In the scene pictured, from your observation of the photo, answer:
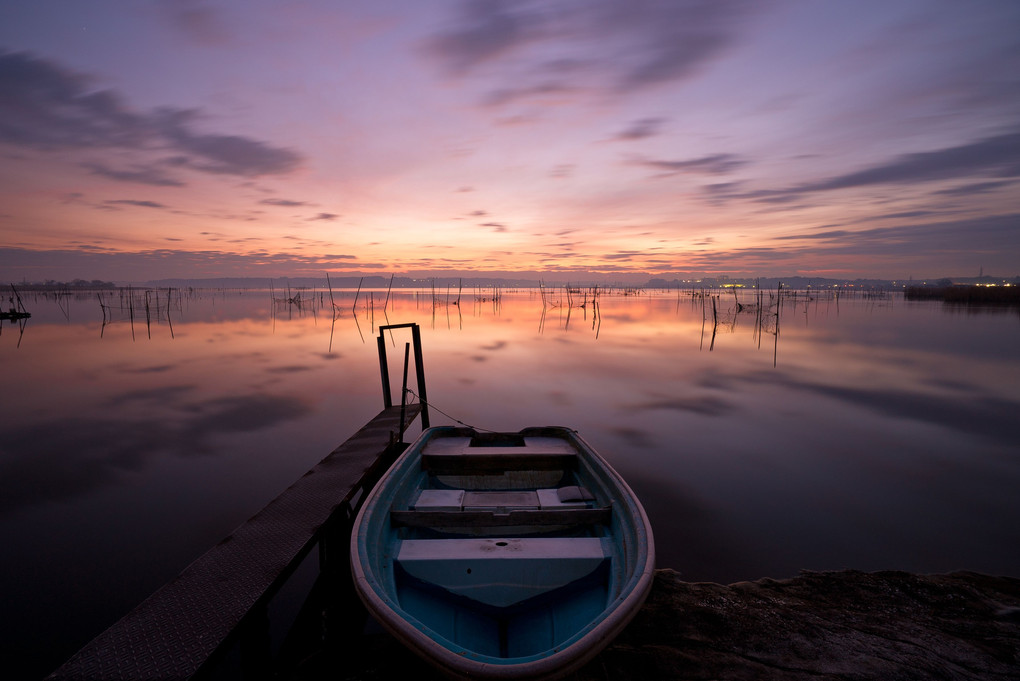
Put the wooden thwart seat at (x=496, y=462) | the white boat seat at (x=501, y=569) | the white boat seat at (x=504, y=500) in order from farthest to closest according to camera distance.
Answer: the wooden thwart seat at (x=496, y=462) < the white boat seat at (x=504, y=500) < the white boat seat at (x=501, y=569)

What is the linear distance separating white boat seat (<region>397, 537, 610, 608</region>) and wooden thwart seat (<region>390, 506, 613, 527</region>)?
25.2 inches

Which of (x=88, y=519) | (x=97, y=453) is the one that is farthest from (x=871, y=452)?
(x=97, y=453)

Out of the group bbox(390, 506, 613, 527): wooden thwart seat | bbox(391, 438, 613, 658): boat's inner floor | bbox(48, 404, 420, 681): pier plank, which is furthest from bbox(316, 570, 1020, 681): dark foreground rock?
bbox(48, 404, 420, 681): pier plank

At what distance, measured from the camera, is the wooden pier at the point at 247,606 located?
10.1 ft

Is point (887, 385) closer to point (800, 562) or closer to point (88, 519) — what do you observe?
point (800, 562)

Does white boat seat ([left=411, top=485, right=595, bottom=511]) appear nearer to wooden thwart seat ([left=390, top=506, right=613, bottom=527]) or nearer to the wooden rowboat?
the wooden rowboat

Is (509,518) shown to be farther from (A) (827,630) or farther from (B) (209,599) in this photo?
(A) (827,630)

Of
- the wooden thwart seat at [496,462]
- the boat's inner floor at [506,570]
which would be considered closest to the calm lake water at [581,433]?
the wooden thwart seat at [496,462]

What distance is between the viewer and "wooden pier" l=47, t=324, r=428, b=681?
307 centimetres

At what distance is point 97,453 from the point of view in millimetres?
10320

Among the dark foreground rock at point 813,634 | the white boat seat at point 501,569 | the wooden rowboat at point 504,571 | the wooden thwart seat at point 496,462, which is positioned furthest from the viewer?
the wooden thwart seat at point 496,462

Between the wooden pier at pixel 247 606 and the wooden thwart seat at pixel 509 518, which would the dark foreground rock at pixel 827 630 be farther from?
the wooden pier at pixel 247 606

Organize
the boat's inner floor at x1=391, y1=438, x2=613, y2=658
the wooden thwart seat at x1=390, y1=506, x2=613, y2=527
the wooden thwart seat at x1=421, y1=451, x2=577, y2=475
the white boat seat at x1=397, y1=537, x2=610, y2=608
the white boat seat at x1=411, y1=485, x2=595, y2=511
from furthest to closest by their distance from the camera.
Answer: the wooden thwart seat at x1=421, y1=451, x2=577, y2=475 < the white boat seat at x1=411, y1=485, x2=595, y2=511 < the wooden thwart seat at x1=390, y1=506, x2=613, y2=527 < the white boat seat at x1=397, y1=537, x2=610, y2=608 < the boat's inner floor at x1=391, y1=438, x2=613, y2=658

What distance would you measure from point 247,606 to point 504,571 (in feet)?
6.85
